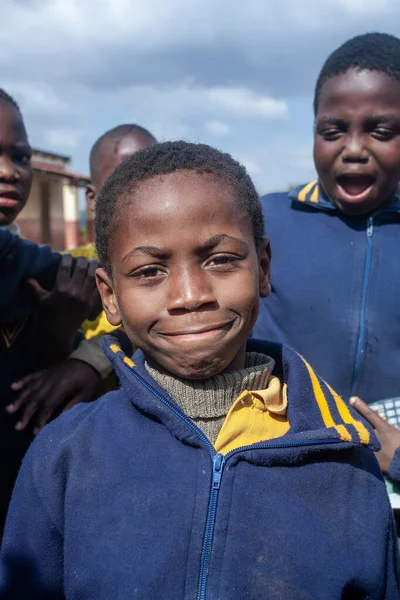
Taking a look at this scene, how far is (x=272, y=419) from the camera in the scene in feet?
4.72

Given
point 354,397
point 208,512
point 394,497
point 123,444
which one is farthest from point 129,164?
point 394,497


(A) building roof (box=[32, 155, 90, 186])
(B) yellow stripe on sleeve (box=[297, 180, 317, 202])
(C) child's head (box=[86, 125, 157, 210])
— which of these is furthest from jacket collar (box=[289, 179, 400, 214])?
(A) building roof (box=[32, 155, 90, 186])

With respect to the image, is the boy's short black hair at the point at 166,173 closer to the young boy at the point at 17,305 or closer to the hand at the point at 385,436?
the young boy at the point at 17,305

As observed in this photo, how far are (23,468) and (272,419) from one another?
570mm

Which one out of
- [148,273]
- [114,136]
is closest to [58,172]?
[114,136]

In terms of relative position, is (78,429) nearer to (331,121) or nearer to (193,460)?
(193,460)

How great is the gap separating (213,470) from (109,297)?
0.50 meters

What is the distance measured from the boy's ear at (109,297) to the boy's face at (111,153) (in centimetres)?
201

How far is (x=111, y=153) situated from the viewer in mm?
3531

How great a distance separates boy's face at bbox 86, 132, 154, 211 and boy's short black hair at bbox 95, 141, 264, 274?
2.01 metres

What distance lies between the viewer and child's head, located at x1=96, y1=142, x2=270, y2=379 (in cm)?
134

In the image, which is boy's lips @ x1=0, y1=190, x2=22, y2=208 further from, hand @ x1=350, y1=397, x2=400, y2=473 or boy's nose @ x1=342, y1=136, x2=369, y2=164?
hand @ x1=350, y1=397, x2=400, y2=473

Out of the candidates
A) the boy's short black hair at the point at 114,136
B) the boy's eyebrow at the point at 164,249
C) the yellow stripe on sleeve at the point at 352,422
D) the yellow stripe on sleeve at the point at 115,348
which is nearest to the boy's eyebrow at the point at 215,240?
the boy's eyebrow at the point at 164,249

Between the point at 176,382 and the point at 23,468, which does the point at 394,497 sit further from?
the point at 23,468
